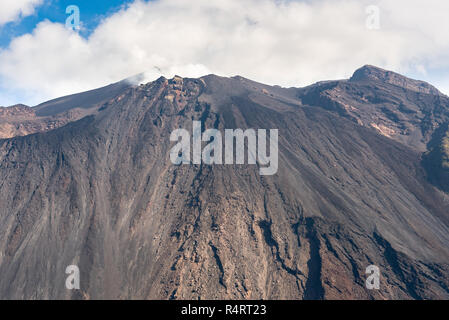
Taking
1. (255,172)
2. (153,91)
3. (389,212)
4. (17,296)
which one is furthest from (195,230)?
(153,91)

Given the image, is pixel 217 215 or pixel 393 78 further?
pixel 393 78

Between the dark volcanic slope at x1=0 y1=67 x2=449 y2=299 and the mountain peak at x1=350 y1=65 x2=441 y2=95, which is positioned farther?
the mountain peak at x1=350 y1=65 x2=441 y2=95

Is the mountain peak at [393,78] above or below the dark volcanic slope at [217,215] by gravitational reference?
above

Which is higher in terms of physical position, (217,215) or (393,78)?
(393,78)

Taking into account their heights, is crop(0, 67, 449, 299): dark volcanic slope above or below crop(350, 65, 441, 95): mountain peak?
below
